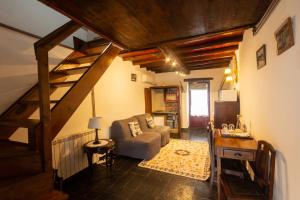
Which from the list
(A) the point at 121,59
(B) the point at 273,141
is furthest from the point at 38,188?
(A) the point at 121,59

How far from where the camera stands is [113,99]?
13.6 ft

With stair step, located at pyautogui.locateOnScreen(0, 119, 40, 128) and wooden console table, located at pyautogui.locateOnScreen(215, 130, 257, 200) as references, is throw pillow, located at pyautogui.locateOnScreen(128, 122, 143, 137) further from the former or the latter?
stair step, located at pyautogui.locateOnScreen(0, 119, 40, 128)

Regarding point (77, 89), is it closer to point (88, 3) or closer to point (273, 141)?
point (88, 3)

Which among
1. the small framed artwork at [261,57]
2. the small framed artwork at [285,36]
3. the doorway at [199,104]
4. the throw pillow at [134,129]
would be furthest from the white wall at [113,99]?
the small framed artwork at [285,36]

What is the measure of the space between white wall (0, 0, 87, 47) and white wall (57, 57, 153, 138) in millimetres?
1236

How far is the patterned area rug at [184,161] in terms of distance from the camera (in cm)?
304

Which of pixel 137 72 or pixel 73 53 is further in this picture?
pixel 137 72

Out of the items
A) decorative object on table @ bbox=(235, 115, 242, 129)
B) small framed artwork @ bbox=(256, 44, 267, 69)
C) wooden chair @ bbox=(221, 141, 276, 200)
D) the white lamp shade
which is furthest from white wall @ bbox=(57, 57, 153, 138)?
small framed artwork @ bbox=(256, 44, 267, 69)

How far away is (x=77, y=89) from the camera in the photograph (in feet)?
6.79

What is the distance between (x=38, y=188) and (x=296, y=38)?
95.1 inches

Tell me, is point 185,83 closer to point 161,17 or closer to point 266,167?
point 161,17

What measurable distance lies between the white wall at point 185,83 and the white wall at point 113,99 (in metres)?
1.49

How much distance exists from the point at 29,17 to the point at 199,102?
5.94m

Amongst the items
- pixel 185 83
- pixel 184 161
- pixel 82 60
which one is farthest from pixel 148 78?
pixel 184 161
